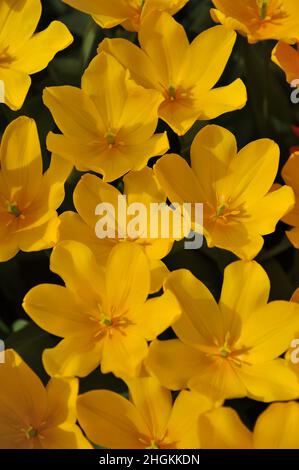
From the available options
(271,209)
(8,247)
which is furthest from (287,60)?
(8,247)

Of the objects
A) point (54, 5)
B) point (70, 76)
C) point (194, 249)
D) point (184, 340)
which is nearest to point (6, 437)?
point (184, 340)

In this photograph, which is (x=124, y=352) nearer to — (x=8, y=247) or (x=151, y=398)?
(x=151, y=398)

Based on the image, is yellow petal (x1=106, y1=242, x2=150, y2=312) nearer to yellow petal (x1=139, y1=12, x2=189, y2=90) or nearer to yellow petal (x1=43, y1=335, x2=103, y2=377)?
yellow petal (x1=43, y1=335, x2=103, y2=377)

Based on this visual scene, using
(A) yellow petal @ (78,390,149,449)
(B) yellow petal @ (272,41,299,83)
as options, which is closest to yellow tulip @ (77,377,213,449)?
(A) yellow petal @ (78,390,149,449)

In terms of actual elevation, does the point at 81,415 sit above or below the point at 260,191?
below

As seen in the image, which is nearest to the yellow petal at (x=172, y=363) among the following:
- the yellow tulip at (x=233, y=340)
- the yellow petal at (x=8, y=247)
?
the yellow tulip at (x=233, y=340)

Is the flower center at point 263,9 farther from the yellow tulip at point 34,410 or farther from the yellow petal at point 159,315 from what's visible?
the yellow tulip at point 34,410

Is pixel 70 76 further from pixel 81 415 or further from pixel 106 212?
pixel 81 415
